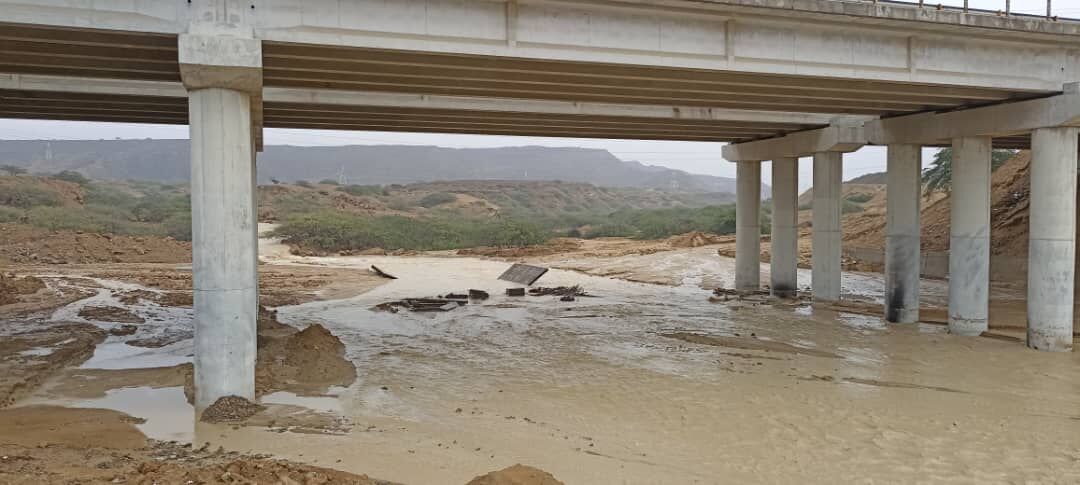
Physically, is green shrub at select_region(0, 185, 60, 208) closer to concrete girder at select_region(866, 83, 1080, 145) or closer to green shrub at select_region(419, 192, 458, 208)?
green shrub at select_region(419, 192, 458, 208)

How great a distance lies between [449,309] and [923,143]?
13.0m

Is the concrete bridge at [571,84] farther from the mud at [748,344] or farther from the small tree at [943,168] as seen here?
the small tree at [943,168]

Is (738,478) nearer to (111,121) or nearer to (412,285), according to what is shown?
(111,121)

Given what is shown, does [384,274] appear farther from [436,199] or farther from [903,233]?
[436,199]

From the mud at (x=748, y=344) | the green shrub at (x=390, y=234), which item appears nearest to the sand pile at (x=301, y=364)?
the mud at (x=748, y=344)

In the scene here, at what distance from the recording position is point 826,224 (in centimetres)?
2225

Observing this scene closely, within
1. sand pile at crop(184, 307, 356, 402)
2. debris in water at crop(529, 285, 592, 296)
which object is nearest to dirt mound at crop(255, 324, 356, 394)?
sand pile at crop(184, 307, 356, 402)

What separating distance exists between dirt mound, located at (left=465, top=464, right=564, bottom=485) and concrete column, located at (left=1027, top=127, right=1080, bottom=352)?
1335 cm

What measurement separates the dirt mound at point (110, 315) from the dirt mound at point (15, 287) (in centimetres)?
282

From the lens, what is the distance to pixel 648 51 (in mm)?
12094

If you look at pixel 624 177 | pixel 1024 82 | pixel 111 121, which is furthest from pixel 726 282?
pixel 624 177

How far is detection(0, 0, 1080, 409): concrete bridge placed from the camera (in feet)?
32.4

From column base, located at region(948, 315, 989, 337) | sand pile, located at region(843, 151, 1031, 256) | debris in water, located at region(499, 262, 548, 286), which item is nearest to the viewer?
column base, located at region(948, 315, 989, 337)

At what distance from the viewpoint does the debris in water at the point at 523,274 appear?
91.0ft
